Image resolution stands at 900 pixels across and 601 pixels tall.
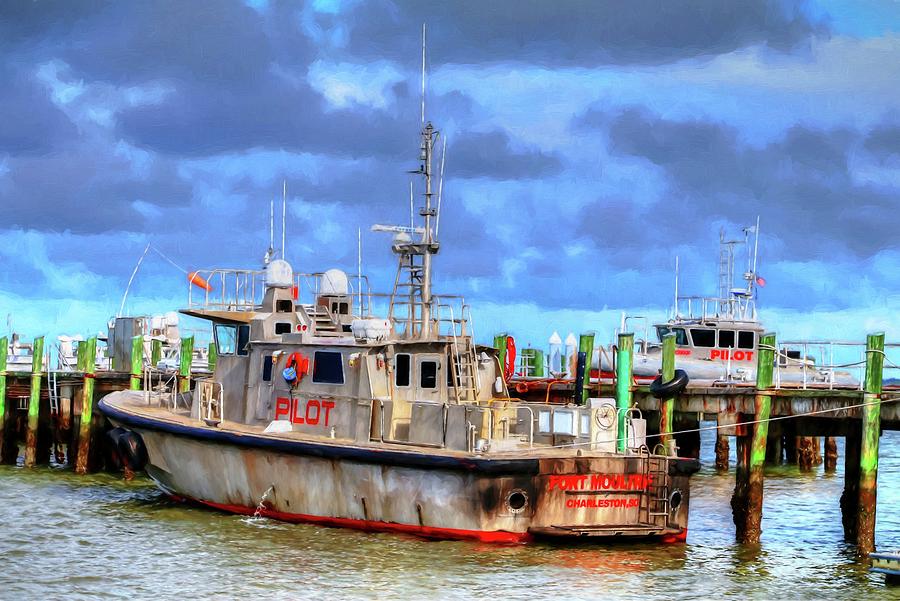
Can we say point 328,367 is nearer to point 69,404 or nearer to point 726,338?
point 69,404

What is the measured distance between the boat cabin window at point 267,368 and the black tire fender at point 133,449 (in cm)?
345

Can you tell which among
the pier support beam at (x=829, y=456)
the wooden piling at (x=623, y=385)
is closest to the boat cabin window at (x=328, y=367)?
the wooden piling at (x=623, y=385)

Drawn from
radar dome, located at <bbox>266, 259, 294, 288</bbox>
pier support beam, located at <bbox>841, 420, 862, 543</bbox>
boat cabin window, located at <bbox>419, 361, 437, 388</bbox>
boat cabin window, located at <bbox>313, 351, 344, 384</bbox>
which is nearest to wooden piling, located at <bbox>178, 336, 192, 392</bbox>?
radar dome, located at <bbox>266, 259, 294, 288</bbox>

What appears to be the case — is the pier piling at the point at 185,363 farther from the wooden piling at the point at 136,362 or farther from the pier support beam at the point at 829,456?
the pier support beam at the point at 829,456

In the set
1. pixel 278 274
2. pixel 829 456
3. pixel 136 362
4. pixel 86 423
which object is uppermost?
pixel 278 274

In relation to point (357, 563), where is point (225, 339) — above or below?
above

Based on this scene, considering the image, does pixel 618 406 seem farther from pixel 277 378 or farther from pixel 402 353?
pixel 277 378

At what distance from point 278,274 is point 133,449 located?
15.5ft

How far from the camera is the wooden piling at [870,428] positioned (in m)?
20.6

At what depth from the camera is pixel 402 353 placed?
874 inches

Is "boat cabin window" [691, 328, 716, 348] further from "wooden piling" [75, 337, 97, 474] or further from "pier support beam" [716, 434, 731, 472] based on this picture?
"wooden piling" [75, 337, 97, 474]

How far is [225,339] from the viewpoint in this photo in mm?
24797

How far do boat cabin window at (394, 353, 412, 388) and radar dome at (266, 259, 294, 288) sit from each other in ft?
11.4

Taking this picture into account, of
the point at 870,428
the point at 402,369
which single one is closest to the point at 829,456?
the point at 870,428
